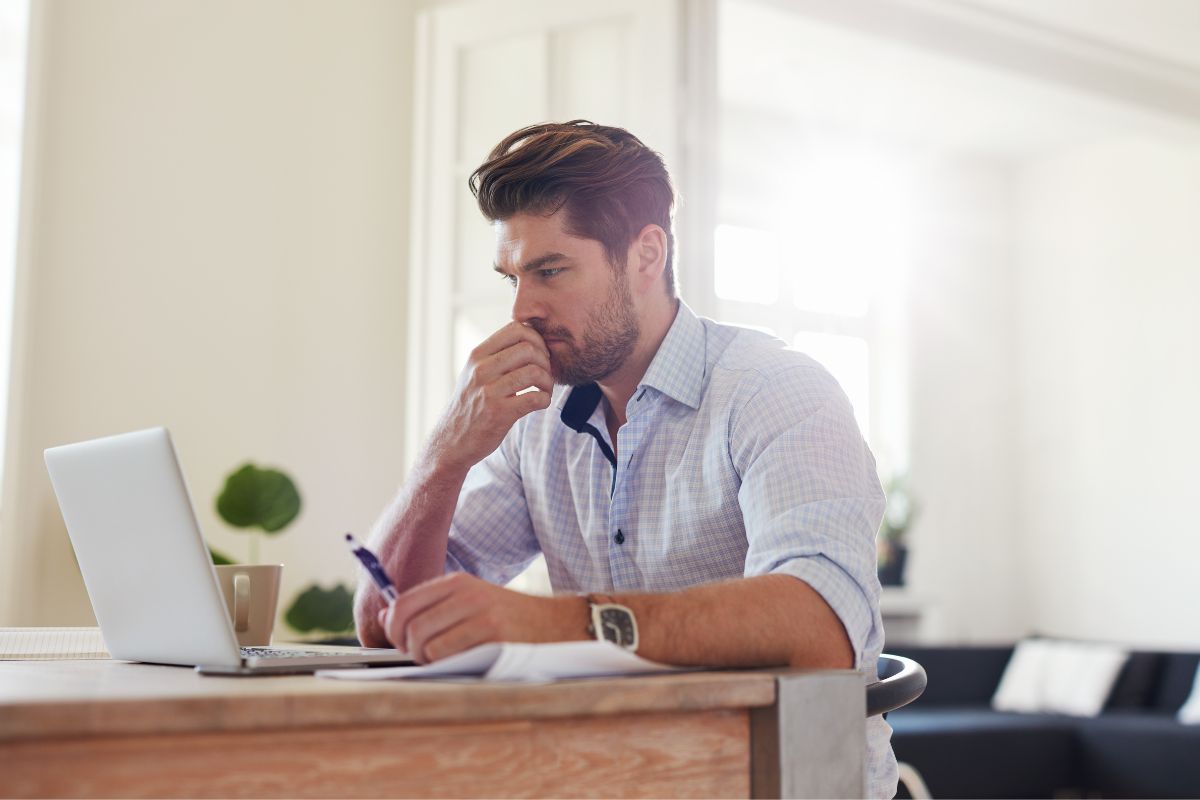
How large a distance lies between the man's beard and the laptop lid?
680 mm

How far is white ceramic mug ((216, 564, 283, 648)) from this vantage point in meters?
1.54

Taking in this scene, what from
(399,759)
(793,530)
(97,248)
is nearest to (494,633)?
(399,759)

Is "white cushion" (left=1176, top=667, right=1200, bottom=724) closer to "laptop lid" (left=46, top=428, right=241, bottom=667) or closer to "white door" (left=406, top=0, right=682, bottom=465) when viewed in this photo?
"white door" (left=406, top=0, right=682, bottom=465)

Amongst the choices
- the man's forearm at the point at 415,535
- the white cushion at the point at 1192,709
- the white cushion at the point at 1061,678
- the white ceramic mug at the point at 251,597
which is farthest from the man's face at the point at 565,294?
the white cushion at the point at 1061,678

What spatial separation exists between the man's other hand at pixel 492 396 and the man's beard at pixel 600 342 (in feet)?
0.10

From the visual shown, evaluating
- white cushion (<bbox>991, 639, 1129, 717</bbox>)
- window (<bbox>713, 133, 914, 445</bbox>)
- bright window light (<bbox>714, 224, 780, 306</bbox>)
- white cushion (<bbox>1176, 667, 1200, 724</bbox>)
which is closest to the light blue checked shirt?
white cushion (<bbox>1176, 667, 1200, 724</bbox>)

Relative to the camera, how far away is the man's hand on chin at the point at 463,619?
95cm

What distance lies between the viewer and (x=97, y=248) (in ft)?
11.2

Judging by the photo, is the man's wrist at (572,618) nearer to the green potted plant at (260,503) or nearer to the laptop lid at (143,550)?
the laptop lid at (143,550)

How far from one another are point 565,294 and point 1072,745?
14.0ft

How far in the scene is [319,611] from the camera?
133 inches

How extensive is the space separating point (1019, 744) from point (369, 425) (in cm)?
290

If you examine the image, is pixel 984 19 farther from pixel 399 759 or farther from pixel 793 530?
pixel 399 759

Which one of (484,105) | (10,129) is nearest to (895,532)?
(484,105)
